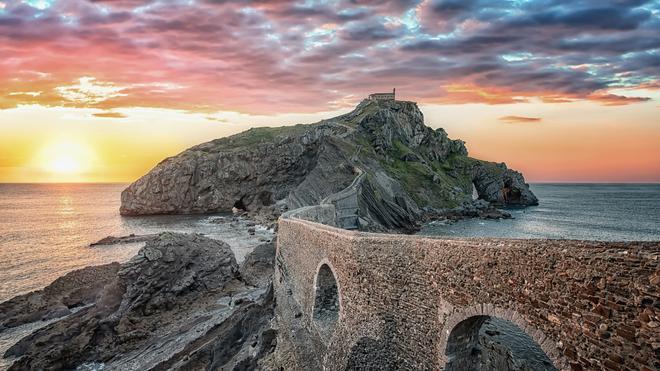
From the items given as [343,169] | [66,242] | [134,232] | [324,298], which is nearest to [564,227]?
[343,169]

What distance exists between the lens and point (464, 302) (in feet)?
38.1

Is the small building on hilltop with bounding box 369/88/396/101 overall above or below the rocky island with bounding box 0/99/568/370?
above

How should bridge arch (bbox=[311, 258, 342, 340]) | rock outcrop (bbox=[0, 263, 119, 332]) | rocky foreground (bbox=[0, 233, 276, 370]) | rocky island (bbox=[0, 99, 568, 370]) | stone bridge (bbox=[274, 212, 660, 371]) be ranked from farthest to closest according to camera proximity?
rock outcrop (bbox=[0, 263, 119, 332]), rocky island (bbox=[0, 99, 568, 370]), rocky foreground (bbox=[0, 233, 276, 370]), bridge arch (bbox=[311, 258, 342, 340]), stone bridge (bbox=[274, 212, 660, 371])

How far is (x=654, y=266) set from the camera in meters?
7.40

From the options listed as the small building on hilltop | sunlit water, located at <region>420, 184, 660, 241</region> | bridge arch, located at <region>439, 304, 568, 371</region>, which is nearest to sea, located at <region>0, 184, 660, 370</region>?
sunlit water, located at <region>420, 184, 660, 241</region>

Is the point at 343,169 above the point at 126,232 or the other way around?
above

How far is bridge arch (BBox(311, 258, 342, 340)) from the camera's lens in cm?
2008

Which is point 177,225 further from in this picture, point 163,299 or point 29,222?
point 163,299

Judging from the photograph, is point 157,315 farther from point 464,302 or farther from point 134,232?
point 134,232

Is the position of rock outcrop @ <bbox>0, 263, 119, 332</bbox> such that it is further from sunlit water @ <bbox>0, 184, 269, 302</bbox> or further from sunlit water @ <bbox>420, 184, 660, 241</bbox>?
sunlit water @ <bbox>420, 184, 660, 241</bbox>

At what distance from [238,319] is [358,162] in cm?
5678

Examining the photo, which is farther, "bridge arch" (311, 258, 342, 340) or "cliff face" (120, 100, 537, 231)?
"cliff face" (120, 100, 537, 231)

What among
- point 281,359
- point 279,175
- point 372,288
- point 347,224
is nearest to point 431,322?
point 372,288

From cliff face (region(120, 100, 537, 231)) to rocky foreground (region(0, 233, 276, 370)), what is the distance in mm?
42814
